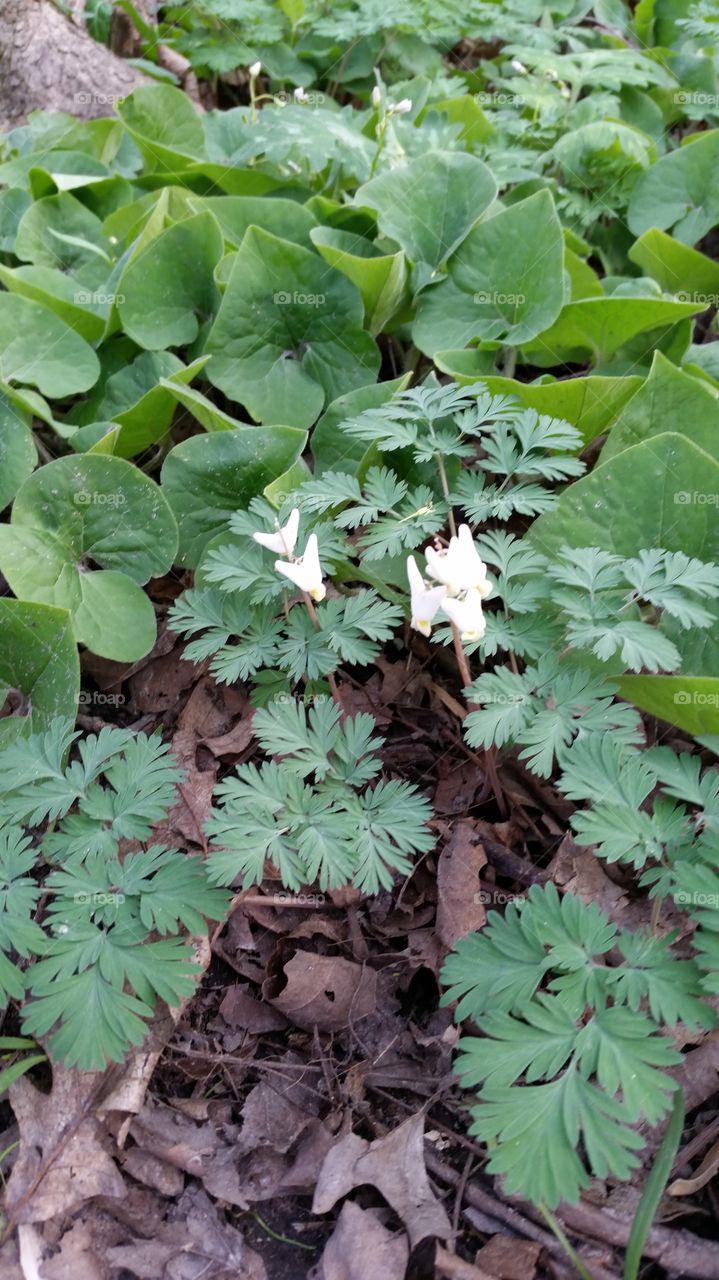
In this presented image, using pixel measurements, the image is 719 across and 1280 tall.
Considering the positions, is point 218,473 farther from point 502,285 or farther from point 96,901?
point 96,901

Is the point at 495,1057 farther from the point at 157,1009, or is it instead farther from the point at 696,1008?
the point at 157,1009

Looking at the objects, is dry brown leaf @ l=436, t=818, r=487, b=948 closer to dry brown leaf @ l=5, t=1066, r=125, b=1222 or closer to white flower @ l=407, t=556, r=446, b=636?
white flower @ l=407, t=556, r=446, b=636

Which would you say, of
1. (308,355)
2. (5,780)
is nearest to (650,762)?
(5,780)

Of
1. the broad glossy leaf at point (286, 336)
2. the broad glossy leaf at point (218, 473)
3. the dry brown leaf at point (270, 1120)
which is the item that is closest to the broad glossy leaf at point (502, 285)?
the broad glossy leaf at point (286, 336)

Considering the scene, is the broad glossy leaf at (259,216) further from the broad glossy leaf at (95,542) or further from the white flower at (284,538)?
the white flower at (284,538)

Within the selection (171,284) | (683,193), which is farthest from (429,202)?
(683,193)
